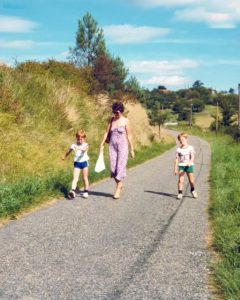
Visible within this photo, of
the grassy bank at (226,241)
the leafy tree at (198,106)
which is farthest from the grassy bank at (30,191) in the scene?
the leafy tree at (198,106)

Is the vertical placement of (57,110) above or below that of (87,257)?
above

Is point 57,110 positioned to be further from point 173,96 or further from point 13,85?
point 173,96

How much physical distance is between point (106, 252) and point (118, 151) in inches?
188

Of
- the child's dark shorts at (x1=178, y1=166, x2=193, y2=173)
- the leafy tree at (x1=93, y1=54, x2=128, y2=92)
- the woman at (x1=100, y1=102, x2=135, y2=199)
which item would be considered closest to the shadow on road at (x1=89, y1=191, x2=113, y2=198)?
the woman at (x1=100, y1=102, x2=135, y2=199)

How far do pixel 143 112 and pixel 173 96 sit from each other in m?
122

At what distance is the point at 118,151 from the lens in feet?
33.2

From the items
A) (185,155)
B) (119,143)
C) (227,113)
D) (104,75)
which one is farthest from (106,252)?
(227,113)

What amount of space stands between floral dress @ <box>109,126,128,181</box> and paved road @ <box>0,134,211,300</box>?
1.03 m

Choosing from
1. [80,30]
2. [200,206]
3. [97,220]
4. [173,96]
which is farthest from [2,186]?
[173,96]

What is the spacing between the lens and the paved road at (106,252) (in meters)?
4.29

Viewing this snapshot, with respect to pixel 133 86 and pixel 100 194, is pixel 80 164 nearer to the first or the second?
pixel 100 194

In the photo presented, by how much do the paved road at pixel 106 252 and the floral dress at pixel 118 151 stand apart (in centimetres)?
103

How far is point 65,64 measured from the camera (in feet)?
84.7

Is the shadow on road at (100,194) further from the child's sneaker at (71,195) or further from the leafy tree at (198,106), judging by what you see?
the leafy tree at (198,106)
